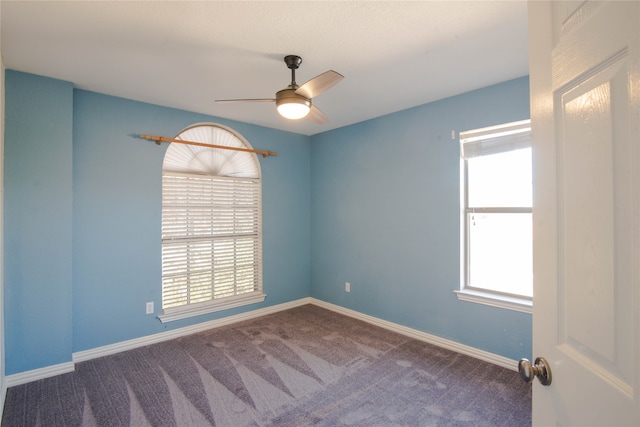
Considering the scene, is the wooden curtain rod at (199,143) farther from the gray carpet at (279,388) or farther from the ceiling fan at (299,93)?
the gray carpet at (279,388)

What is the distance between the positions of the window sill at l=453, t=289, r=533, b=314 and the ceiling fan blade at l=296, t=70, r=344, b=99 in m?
2.31

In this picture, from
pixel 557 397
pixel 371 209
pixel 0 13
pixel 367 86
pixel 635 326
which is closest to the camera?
pixel 635 326

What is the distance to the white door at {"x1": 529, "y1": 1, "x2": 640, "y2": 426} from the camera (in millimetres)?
573

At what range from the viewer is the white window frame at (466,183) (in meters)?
2.73

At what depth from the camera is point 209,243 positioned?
3779 mm

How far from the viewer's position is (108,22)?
6.28ft

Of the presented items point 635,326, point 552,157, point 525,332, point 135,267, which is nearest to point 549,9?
point 552,157

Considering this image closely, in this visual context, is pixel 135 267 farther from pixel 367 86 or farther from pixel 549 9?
pixel 549 9

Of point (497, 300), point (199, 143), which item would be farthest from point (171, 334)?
point (497, 300)

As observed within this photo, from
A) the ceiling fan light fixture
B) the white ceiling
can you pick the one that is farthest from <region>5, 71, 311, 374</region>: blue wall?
the ceiling fan light fixture

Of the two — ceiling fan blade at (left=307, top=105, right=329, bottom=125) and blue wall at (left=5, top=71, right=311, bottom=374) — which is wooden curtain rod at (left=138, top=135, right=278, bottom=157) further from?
ceiling fan blade at (left=307, top=105, right=329, bottom=125)

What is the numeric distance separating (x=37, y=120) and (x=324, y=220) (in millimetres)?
3206

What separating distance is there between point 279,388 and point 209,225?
205cm

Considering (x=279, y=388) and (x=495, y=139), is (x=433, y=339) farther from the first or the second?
(x=495, y=139)
